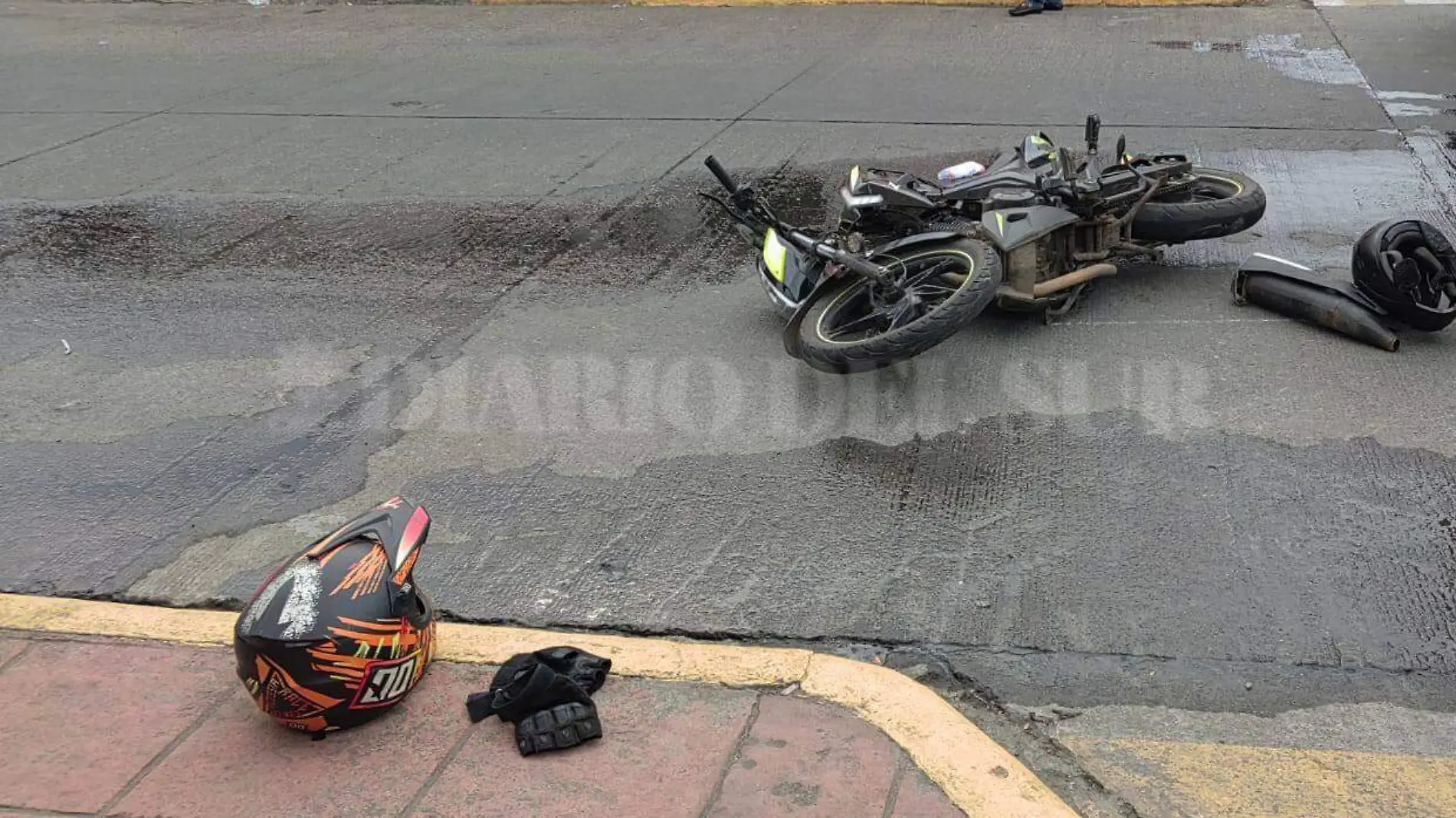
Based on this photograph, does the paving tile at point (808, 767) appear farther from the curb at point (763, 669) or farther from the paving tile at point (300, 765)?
the paving tile at point (300, 765)

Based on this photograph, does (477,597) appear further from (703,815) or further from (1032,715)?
(1032,715)

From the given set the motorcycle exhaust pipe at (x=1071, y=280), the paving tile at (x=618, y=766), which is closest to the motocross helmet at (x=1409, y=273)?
the motorcycle exhaust pipe at (x=1071, y=280)

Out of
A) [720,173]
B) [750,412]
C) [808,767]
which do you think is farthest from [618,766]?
[720,173]

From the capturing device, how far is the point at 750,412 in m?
5.95

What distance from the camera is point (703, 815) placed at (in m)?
3.44

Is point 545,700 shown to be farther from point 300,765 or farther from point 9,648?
point 9,648

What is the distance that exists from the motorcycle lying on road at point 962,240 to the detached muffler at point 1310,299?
439 mm

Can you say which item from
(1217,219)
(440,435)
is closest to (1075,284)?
(1217,219)

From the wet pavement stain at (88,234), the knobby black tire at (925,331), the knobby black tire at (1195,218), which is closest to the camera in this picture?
the knobby black tire at (925,331)

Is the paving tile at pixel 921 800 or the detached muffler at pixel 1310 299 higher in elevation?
the paving tile at pixel 921 800

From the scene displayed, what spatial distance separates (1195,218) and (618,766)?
4.86 metres

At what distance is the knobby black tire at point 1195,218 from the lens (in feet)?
22.6

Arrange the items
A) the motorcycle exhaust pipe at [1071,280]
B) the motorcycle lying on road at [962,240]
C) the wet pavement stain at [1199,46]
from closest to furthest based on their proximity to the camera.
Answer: the motorcycle lying on road at [962,240], the motorcycle exhaust pipe at [1071,280], the wet pavement stain at [1199,46]

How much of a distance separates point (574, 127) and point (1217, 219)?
615 centimetres
